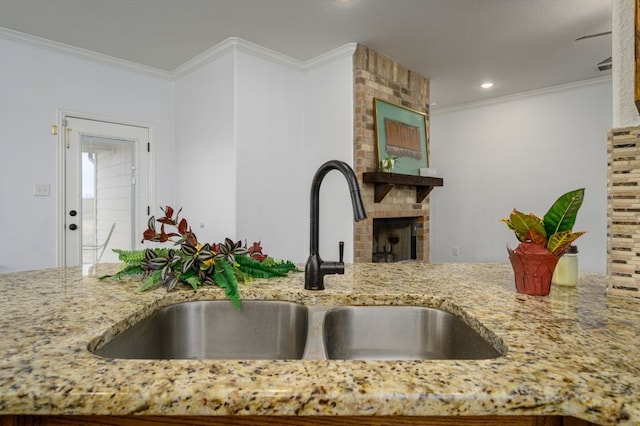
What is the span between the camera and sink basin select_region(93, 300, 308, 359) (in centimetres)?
102

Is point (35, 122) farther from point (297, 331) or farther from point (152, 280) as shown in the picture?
point (297, 331)

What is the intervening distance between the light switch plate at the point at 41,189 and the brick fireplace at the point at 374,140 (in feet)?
9.39

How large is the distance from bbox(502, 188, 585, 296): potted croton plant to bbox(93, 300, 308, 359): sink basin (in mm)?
615

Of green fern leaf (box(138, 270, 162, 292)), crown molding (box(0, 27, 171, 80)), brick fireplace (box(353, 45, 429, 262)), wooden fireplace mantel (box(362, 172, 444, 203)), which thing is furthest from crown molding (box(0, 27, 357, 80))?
green fern leaf (box(138, 270, 162, 292))

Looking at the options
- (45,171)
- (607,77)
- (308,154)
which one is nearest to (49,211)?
(45,171)


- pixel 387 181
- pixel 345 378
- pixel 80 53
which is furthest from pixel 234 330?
pixel 80 53

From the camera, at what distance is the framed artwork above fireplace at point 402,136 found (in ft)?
12.2

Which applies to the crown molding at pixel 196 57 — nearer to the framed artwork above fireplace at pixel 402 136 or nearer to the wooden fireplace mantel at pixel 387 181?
the framed artwork above fireplace at pixel 402 136

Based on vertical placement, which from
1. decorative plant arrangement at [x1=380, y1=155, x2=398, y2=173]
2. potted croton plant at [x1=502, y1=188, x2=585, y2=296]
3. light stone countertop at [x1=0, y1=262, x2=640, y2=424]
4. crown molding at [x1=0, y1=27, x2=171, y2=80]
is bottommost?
light stone countertop at [x1=0, y1=262, x2=640, y2=424]

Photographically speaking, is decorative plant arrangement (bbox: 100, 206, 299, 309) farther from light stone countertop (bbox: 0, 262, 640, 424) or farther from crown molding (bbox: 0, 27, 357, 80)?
crown molding (bbox: 0, 27, 357, 80)

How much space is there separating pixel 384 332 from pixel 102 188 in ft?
12.2

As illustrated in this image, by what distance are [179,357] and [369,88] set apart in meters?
3.16

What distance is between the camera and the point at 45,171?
11.2ft

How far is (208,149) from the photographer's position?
370 cm
